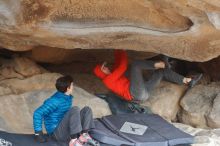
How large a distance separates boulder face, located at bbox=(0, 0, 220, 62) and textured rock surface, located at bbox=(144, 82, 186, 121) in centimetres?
68

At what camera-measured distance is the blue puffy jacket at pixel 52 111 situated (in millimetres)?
3147

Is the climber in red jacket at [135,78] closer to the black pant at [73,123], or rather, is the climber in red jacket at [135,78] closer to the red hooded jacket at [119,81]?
the red hooded jacket at [119,81]

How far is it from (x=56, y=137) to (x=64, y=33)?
72 cm

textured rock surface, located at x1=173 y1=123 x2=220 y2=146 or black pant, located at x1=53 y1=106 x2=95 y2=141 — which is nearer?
black pant, located at x1=53 y1=106 x2=95 y2=141

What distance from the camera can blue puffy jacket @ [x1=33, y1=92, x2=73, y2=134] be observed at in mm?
3147

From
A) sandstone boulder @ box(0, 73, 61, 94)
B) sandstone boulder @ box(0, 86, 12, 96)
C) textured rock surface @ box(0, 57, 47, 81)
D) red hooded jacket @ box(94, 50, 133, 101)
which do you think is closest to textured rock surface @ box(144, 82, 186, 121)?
red hooded jacket @ box(94, 50, 133, 101)

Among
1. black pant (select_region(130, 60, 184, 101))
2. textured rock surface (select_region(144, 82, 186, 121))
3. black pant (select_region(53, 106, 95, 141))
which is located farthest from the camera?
textured rock surface (select_region(144, 82, 186, 121))

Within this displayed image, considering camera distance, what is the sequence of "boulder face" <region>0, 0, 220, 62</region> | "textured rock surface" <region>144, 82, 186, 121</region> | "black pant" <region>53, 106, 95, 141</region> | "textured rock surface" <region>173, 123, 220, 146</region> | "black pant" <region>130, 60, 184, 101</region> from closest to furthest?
"boulder face" <region>0, 0, 220, 62</region> → "black pant" <region>53, 106, 95, 141</region> → "textured rock surface" <region>173, 123, 220, 146</region> → "black pant" <region>130, 60, 184, 101</region> → "textured rock surface" <region>144, 82, 186, 121</region>

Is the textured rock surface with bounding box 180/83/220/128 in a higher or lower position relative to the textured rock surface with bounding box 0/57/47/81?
lower

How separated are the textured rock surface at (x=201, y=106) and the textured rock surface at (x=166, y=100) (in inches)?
2.8

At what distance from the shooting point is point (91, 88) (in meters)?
4.29

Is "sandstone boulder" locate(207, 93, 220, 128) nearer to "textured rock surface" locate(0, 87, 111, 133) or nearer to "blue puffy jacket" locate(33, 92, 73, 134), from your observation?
"textured rock surface" locate(0, 87, 111, 133)

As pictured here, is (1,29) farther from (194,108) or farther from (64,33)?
(194,108)

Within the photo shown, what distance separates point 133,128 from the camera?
3457 mm
